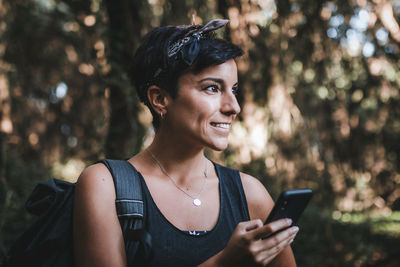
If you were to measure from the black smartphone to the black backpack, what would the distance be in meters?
0.52

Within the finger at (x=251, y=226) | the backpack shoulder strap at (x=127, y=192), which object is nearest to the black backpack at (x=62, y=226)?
the backpack shoulder strap at (x=127, y=192)

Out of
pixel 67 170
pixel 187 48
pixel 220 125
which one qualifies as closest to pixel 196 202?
pixel 220 125

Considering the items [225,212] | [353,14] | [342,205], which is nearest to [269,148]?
[353,14]

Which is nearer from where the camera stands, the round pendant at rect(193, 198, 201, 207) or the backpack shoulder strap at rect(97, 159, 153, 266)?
the backpack shoulder strap at rect(97, 159, 153, 266)

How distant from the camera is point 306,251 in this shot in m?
5.71

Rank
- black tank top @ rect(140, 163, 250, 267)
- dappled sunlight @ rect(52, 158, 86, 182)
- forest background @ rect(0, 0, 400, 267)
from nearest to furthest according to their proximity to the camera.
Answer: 1. black tank top @ rect(140, 163, 250, 267)
2. forest background @ rect(0, 0, 400, 267)
3. dappled sunlight @ rect(52, 158, 86, 182)

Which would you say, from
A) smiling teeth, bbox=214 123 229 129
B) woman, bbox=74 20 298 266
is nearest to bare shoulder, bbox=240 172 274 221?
woman, bbox=74 20 298 266

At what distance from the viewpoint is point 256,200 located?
211 cm

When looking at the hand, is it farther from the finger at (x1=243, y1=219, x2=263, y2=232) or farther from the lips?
the lips

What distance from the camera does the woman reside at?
1.68 meters

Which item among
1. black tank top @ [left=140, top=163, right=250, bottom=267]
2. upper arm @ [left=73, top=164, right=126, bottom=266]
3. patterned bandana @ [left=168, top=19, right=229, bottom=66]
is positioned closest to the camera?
upper arm @ [left=73, top=164, right=126, bottom=266]

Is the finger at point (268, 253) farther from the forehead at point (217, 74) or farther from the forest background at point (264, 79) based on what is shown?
the forest background at point (264, 79)

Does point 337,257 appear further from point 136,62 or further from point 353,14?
point 136,62

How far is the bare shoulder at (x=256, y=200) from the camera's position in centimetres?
209
